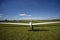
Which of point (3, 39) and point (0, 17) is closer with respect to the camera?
point (3, 39)

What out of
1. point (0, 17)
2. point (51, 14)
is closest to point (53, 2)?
point (51, 14)

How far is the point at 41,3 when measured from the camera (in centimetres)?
385

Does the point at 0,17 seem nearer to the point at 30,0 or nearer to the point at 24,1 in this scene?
the point at 24,1

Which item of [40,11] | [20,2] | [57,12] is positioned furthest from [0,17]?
[57,12]

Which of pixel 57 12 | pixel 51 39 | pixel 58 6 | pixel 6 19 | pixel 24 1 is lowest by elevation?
pixel 51 39

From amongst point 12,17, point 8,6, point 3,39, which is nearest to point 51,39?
point 3,39

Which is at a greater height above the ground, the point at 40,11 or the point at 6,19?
the point at 40,11

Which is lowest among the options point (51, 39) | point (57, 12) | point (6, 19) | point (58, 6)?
point (51, 39)

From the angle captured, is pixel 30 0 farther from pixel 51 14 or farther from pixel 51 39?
pixel 51 39

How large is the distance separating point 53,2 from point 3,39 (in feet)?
8.01

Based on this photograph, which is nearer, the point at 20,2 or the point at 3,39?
the point at 3,39

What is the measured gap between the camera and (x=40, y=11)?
3.86 meters

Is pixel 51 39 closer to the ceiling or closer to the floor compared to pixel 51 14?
closer to the floor

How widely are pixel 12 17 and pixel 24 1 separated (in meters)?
0.84
